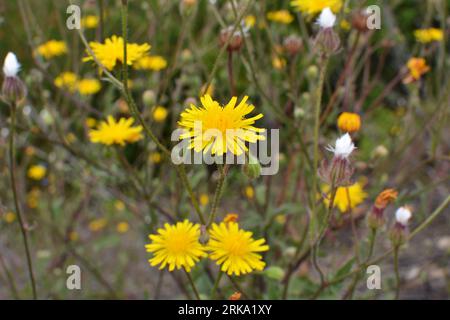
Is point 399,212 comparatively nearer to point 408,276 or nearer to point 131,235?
point 408,276

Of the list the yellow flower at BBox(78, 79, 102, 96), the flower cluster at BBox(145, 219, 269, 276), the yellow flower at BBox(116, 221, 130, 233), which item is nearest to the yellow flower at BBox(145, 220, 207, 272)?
the flower cluster at BBox(145, 219, 269, 276)

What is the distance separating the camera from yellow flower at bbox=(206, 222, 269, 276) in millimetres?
793

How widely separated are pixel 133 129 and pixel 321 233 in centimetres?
42

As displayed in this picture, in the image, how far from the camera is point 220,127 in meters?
0.68

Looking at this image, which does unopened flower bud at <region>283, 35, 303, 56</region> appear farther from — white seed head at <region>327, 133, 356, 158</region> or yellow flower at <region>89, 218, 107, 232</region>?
yellow flower at <region>89, 218, 107, 232</region>

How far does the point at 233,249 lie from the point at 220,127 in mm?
208

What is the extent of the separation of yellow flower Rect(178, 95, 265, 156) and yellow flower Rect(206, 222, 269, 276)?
18 cm

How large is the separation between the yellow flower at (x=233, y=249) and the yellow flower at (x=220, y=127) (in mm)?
177

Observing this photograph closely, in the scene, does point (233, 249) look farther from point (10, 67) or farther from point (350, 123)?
point (10, 67)

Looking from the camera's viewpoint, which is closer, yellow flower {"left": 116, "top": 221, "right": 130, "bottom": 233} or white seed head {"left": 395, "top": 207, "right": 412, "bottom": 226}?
white seed head {"left": 395, "top": 207, "right": 412, "bottom": 226}

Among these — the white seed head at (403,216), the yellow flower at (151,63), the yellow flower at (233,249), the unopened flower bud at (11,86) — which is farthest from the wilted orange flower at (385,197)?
the yellow flower at (151,63)

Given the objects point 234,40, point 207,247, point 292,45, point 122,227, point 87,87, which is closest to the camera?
point 207,247

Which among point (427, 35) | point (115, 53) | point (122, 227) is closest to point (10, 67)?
point (115, 53)
